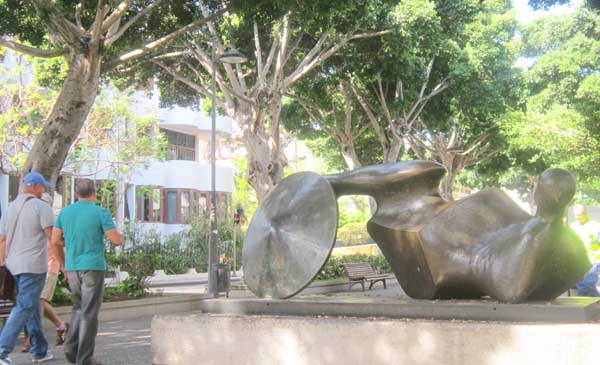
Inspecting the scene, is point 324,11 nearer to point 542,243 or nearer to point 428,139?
point 542,243

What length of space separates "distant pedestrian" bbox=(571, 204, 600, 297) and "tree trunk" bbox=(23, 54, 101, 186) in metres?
7.59

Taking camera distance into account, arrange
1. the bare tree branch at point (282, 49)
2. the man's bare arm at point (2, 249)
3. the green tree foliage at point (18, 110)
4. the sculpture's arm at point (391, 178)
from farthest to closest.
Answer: the green tree foliage at point (18, 110)
the bare tree branch at point (282, 49)
the man's bare arm at point (2, 249)
the sculpture's arm at point (391, 178)

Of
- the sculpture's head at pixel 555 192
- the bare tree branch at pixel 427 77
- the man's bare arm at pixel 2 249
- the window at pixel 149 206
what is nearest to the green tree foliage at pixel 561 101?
the bare tree branch at pixel 427 77

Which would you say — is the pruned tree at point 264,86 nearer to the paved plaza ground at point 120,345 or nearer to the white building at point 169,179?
the paved plaza ground at point 120,345

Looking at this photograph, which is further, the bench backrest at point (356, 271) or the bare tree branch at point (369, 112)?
the bare tree branch at point (369, 112)

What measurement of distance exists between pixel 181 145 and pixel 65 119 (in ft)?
95.9

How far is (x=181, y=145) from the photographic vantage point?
3975 centimetres

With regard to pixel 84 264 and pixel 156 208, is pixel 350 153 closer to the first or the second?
pixel 156 208

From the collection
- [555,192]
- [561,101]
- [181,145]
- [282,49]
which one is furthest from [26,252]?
[181,145]

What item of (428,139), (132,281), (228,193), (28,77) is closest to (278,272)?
(132,281)

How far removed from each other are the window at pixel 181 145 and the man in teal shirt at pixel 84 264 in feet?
105

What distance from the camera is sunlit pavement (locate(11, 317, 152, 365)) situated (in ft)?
23.0

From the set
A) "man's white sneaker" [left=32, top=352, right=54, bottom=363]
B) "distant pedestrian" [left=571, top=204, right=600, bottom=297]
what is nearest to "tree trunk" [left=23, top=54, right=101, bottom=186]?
"man's white sneaker" [left=32, top=352, right=54, bottom=363]

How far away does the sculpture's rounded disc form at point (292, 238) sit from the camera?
19.1ft
